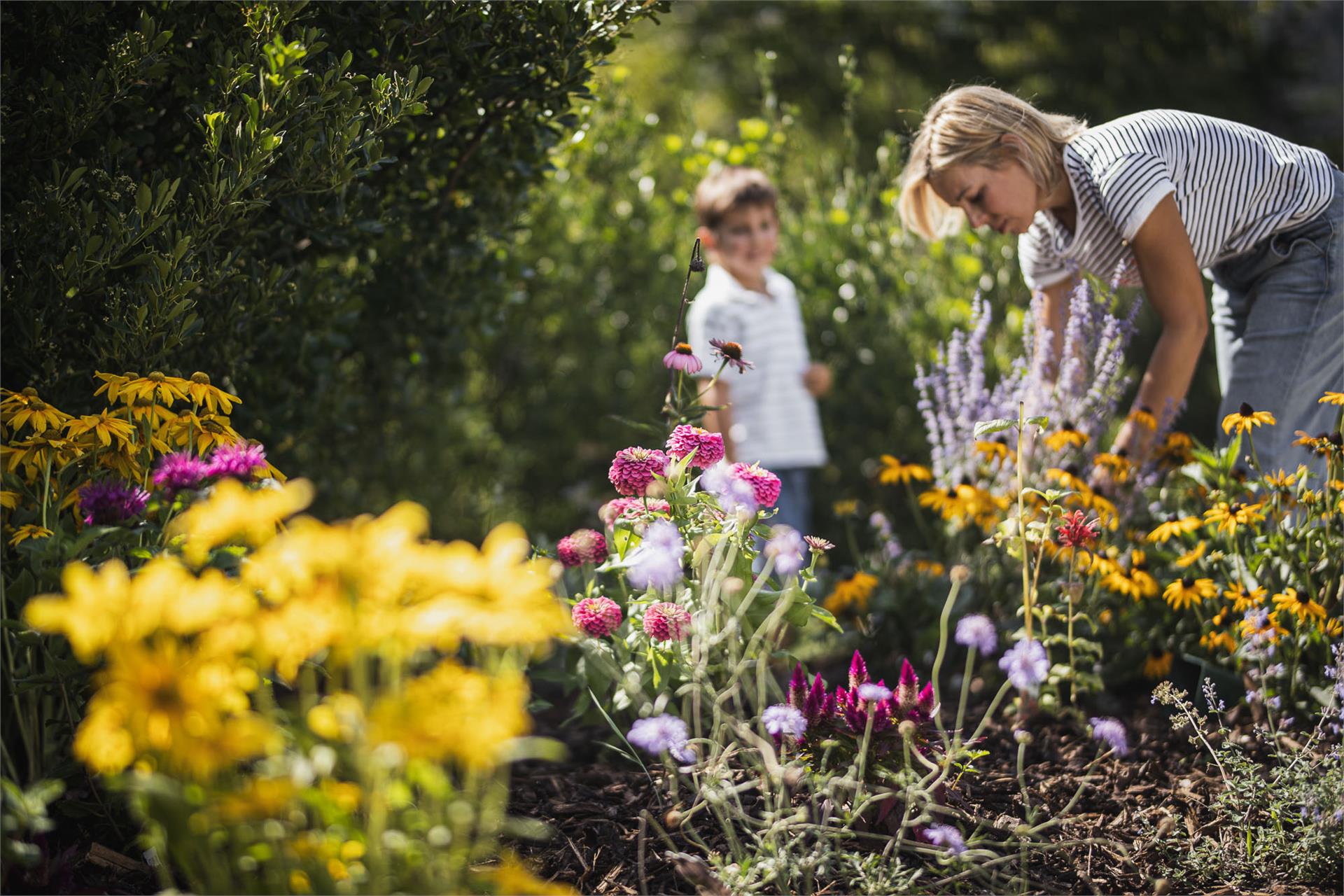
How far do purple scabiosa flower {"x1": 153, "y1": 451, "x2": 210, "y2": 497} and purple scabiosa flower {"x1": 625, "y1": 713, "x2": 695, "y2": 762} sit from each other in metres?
0.75

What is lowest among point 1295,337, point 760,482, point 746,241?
point 760,482

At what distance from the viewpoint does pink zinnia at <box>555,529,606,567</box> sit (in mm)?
1984

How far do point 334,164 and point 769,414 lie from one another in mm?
1812

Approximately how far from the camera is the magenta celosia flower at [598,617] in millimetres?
1830

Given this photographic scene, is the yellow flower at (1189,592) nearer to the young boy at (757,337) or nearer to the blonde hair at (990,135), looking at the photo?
the blonde hair at (990,135)

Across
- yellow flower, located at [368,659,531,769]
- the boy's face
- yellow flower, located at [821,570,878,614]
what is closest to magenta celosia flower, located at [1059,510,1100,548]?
yellow flower, located at [821,570,878,614]

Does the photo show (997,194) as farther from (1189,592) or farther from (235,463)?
(235,463)

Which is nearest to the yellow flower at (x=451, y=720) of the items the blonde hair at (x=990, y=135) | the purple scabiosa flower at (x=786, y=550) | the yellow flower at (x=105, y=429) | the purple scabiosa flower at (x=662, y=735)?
the purple scabiosa flower at (x=662, y=735)

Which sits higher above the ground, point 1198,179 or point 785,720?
point 1198,179

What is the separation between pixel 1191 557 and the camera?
88.5 inches

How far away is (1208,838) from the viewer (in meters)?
1.76

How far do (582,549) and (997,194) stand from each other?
4.44 ft

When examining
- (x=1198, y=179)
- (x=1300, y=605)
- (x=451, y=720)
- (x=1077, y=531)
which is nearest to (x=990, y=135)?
(x=1198, y=179)

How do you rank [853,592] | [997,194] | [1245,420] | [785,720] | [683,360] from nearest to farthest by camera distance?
[785,720] → [683,360] → [1245,420] → [997,194] → [853,592]
